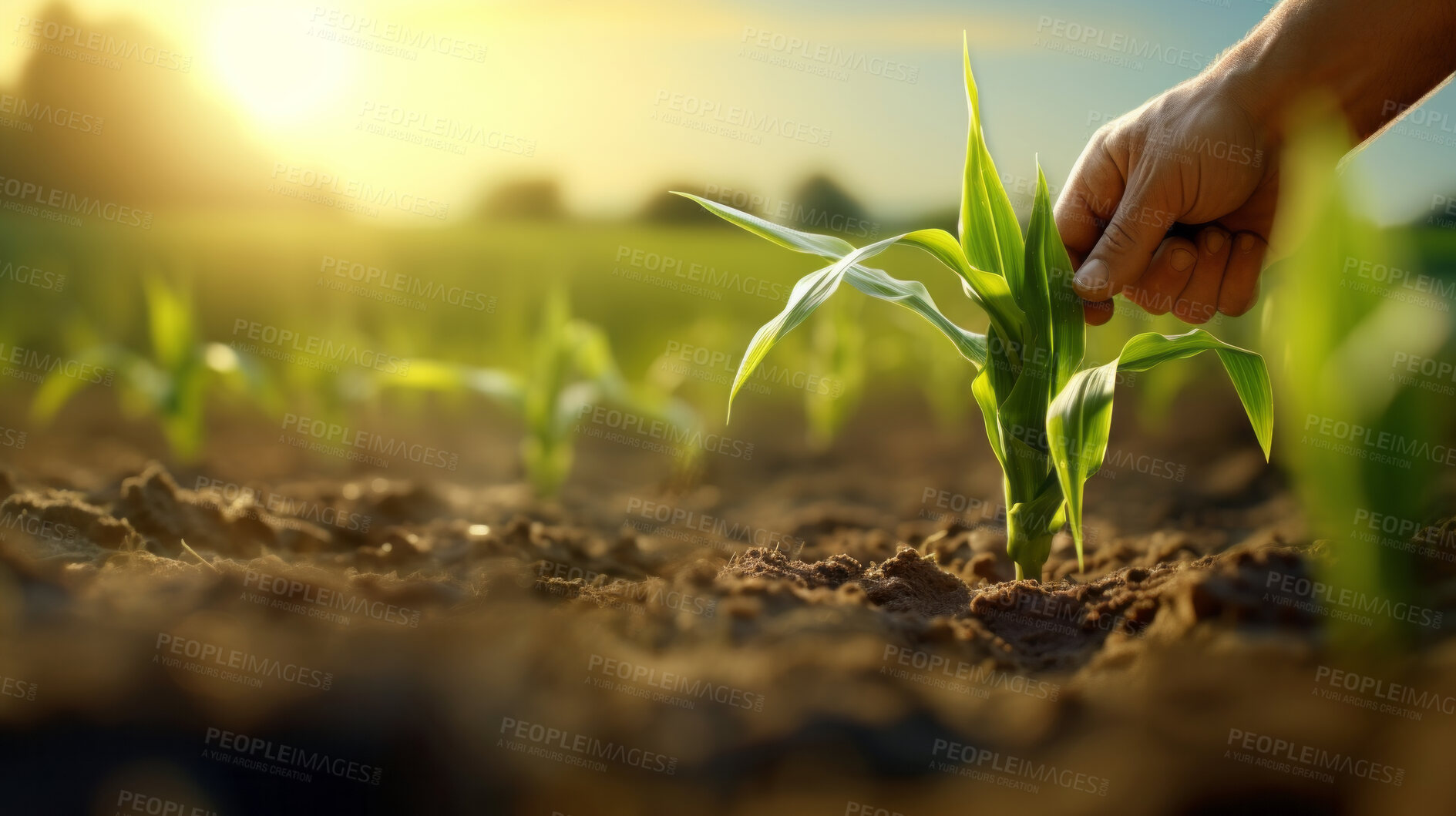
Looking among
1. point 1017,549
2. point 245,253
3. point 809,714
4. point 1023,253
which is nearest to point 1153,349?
point 1023,253

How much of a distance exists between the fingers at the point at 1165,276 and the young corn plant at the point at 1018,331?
38 cm

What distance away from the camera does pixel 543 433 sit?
2.47m

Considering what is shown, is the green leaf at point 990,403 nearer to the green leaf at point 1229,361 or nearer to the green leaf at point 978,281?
the green leaf at point 978,281

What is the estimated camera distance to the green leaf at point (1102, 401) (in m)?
1.00

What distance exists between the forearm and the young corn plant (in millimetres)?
554

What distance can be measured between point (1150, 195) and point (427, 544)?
1577mm

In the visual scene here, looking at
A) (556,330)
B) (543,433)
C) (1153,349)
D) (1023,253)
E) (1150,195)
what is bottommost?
(543,433)

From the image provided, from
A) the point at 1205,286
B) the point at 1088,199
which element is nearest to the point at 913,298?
the point at 1088,199

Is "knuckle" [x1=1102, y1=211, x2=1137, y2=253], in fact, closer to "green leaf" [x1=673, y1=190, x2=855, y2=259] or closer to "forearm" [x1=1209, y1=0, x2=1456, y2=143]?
"forearm" [x1=1209, y1=0, x2=1456, y2=143]

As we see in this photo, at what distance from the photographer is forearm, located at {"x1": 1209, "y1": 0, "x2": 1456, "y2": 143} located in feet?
4.69

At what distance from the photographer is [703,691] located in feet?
2.57

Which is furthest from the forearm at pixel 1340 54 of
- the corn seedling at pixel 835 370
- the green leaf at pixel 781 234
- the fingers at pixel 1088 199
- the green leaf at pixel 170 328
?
the green leaf at pixel 170 328

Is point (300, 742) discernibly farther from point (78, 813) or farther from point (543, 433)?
point (543, 433)

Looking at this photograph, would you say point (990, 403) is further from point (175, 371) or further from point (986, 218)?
point (175, 371)
